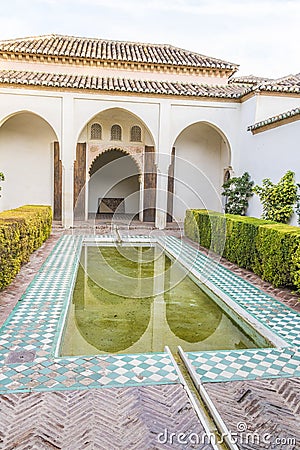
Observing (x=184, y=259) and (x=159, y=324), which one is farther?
(x=184, y=259)

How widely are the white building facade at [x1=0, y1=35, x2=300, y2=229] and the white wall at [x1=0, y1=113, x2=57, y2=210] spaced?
3 centimetres

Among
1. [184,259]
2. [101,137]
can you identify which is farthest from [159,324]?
[101,137]

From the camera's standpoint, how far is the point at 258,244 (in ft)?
23.4

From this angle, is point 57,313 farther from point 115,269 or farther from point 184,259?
point 184,259

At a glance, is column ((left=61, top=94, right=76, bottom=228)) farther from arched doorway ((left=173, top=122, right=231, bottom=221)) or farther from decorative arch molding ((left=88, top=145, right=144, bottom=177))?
arched doorway ((left=173, top=122, right=231, bottom=221))

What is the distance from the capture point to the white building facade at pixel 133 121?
499 inches

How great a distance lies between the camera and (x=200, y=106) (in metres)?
13.6

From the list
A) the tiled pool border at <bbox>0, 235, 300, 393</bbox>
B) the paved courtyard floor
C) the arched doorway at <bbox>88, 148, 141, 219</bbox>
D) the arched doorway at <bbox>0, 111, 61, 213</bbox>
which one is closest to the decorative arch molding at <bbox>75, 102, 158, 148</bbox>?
the arched doorway at <bbox>0, 111, 61, 213</bbox>

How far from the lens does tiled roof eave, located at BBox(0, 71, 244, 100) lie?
12664mm

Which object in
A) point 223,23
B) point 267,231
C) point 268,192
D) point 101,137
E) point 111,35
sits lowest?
point 267,231

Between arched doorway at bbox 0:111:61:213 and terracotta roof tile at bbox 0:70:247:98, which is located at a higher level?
terracotta roof tile at bbox 0:70:247:98

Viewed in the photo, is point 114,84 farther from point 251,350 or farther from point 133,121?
point 251,350

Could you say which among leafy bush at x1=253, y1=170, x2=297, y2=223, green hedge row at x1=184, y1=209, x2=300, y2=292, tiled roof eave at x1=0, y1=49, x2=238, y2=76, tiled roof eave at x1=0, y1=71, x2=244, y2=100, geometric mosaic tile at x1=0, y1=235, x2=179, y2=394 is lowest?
geometric mosaic tile at x1=0, y1=235, x2=179, y2=394

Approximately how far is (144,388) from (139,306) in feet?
8.40
